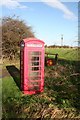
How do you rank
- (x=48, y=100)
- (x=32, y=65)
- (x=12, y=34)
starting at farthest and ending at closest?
1. (x=12, y=34)
2. (x=32, y=65)
3. (x=48, y=100)

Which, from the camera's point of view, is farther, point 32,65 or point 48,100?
point 32,65

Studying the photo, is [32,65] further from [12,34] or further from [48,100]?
[12,34]

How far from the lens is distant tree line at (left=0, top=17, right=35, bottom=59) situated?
18.2 metres

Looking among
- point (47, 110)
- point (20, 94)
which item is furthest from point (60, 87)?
point (47, 110)

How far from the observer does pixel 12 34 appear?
18.2 metres

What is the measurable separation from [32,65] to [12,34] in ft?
30.0

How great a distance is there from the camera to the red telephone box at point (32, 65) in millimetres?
9156

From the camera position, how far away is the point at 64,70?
40.1 ft

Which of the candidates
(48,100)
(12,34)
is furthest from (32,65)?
(12,34)

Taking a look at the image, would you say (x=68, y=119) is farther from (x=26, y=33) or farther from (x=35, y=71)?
(x=26, y=33)

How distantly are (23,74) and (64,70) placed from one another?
3.33 metres

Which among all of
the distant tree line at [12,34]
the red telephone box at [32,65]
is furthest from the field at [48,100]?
the distant tree line at [12,34]

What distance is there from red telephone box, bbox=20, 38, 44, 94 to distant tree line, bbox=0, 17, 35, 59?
29.2 ft

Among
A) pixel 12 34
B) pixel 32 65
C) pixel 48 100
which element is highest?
pixel 12 34
